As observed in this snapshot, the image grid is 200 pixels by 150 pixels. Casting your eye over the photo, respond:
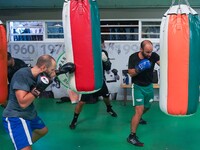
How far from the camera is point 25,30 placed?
23.0 feet

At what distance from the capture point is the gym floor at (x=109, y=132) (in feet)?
12.6

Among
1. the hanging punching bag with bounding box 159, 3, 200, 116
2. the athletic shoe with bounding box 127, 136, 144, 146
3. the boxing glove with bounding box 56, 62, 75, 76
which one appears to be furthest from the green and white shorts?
the boxing glove with bounding box 56, 62, 75, 76

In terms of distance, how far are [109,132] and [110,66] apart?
3.39ft

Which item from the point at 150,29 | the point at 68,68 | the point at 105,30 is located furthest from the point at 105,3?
the point at 68,68

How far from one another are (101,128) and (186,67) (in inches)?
94.6

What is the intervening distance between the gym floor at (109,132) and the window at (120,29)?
1788 millimetres

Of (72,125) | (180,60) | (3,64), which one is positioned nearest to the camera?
(180,60)

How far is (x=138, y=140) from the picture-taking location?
3914 millimetres

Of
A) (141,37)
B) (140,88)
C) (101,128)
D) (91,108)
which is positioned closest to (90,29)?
(140,88)

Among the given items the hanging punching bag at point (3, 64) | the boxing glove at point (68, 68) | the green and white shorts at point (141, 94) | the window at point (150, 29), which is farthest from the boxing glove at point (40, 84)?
the window at point (150, 29)

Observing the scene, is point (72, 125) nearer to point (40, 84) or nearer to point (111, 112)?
point (111, 112)

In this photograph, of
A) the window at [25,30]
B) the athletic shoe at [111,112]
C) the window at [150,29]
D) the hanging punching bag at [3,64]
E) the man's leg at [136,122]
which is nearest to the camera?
the hanging punching bag at [3,64]

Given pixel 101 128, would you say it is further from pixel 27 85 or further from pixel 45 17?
A: pixel 45 17

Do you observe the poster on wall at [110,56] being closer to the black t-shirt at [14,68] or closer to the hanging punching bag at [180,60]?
the black t-shirt at [14,68]
